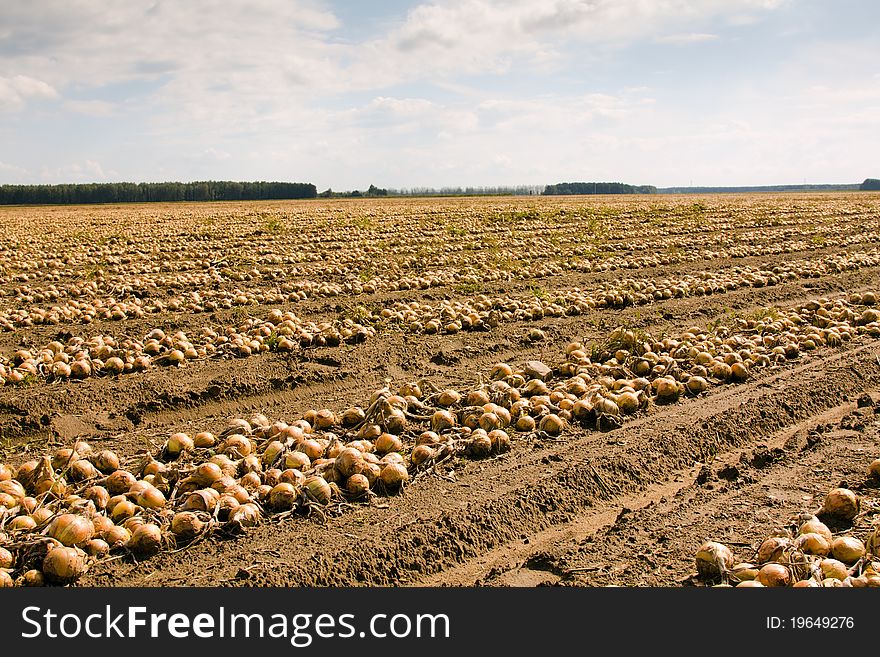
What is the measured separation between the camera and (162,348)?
24.3 ft

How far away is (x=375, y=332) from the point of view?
8.09 meters

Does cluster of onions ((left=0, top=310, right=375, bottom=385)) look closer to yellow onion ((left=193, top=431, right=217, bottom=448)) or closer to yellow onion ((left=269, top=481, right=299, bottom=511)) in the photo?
yellow onion ((left=193, top=431, right=217, bottom=448))

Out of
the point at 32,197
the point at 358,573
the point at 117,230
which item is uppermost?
the point at 32,197

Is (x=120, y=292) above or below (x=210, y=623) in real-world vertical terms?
above

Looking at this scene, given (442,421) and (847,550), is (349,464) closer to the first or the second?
(442,421)

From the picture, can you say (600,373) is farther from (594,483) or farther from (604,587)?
(604,587)

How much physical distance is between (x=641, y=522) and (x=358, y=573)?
5.20 ft

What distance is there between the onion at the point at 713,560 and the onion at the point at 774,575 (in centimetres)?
20

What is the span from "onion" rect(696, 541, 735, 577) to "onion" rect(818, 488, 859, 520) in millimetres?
888

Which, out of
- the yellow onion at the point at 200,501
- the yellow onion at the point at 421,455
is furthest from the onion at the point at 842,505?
the yellow onion at the point at 200,501

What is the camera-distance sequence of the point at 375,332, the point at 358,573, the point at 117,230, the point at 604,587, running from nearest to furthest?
the point at 604,587
the point at 358,573
the point at 375,332
the point at 117,230

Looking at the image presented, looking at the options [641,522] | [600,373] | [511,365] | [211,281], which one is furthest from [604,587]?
[211,281]

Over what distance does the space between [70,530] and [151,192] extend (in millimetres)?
101128

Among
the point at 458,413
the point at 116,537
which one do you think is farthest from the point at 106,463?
the point at 458,413
